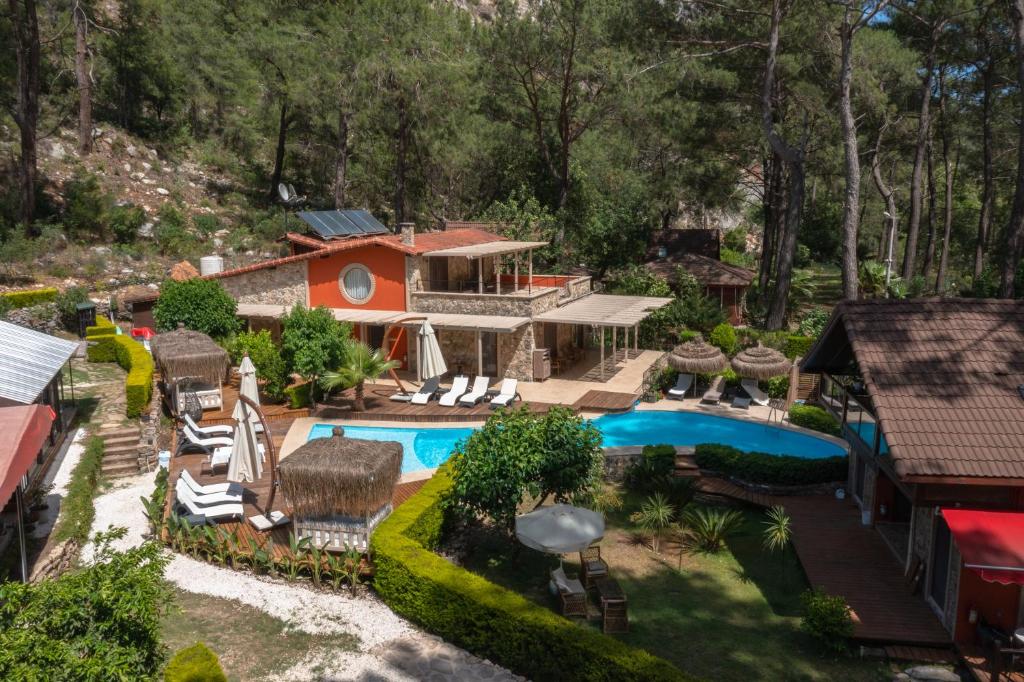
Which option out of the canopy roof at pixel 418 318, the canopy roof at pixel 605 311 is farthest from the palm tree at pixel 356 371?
the canopy roof at pixel 605 311

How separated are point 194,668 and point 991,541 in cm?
1026

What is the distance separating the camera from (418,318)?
87.8 feet

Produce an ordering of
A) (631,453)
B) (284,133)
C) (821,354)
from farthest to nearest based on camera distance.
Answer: (284,133)
(631,453)
(821,354)

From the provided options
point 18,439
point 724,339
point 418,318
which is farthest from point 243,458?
point 724,339

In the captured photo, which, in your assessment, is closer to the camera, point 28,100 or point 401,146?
point 28,100

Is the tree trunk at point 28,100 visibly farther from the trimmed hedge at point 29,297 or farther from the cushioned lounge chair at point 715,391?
the cushioned lounge chair at point 715,391

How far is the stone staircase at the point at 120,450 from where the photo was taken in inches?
707

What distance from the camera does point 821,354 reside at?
1566 cm

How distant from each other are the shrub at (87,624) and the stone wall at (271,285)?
20423 mm

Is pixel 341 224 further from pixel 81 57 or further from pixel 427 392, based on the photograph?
pixel 81 57

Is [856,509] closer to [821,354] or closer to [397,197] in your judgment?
[821,354]

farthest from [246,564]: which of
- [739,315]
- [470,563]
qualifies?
[739,315]

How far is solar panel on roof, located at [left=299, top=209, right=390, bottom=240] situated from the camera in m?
28.9

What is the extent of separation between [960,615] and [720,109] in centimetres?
2604
